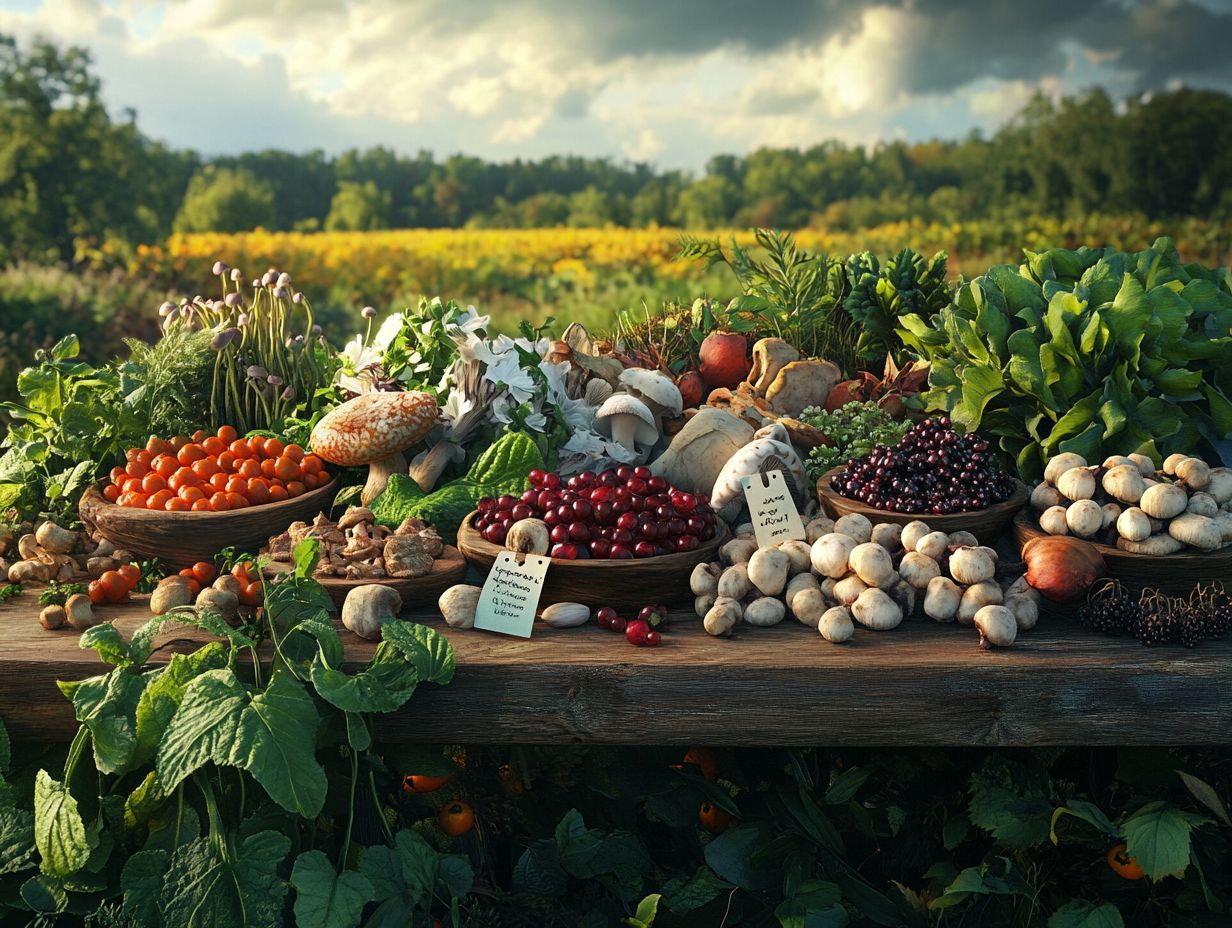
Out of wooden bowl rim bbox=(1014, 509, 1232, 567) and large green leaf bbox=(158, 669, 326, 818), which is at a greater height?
wooden bowl rim bbox=(1014, 509, 1232, 567)

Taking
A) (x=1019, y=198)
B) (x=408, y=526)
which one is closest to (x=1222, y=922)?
(x=408, y=526)

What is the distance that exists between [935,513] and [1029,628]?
1.08 feet

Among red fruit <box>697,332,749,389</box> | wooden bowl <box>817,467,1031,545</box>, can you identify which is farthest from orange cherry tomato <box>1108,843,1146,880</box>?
red fruit <box>697,332,749,389</box>

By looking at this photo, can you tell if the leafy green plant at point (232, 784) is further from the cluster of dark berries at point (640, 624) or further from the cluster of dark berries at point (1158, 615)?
the cluster of dark berries at point (1158, 615)

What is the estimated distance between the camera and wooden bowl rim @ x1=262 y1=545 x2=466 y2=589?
2227mm

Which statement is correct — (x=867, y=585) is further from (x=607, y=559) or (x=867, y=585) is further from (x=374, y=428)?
(x=374, y=428)

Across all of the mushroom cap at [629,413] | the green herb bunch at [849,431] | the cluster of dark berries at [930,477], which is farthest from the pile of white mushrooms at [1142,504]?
the mushroom cap at [629,413]

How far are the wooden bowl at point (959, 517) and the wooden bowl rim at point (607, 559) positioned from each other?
28 cm

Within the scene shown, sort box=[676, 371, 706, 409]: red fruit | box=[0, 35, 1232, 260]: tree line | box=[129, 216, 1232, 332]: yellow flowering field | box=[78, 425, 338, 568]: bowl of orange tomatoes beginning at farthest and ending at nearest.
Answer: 1. box=[0, 35, 1232, 260]: tree line
2. box=[129, 216, 1232, 332]: yellow flowering field
3. box=[676, 371, 706, 409]: red fruit
4. box=[78, 425, 338, 568]: bowl of orange tomatoes

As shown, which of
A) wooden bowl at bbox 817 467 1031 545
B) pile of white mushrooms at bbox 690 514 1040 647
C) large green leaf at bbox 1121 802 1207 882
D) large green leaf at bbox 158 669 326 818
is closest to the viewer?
large green leaf at bbox 158 669 326 818

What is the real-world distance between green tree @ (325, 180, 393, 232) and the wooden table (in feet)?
62.2

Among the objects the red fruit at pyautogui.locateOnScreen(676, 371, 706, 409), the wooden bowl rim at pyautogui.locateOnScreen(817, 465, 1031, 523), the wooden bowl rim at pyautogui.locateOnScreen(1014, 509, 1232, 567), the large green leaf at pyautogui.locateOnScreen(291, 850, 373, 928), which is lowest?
the large green leaf at pyautogui.locateOnScreen(291, 850, 373, 928)

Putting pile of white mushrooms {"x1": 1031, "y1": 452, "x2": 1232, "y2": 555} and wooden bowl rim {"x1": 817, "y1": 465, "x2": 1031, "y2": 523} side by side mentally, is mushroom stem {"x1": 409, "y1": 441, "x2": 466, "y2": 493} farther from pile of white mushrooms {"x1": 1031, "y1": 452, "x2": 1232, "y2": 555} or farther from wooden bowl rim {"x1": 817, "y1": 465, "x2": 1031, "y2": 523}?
pile of white mushrooms {"x1": 1031, "y1": 452, "x2": 1232, "y2": 555}

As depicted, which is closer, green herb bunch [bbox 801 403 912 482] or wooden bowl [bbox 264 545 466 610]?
wooden bowl [bbox 264 545 466 610]
